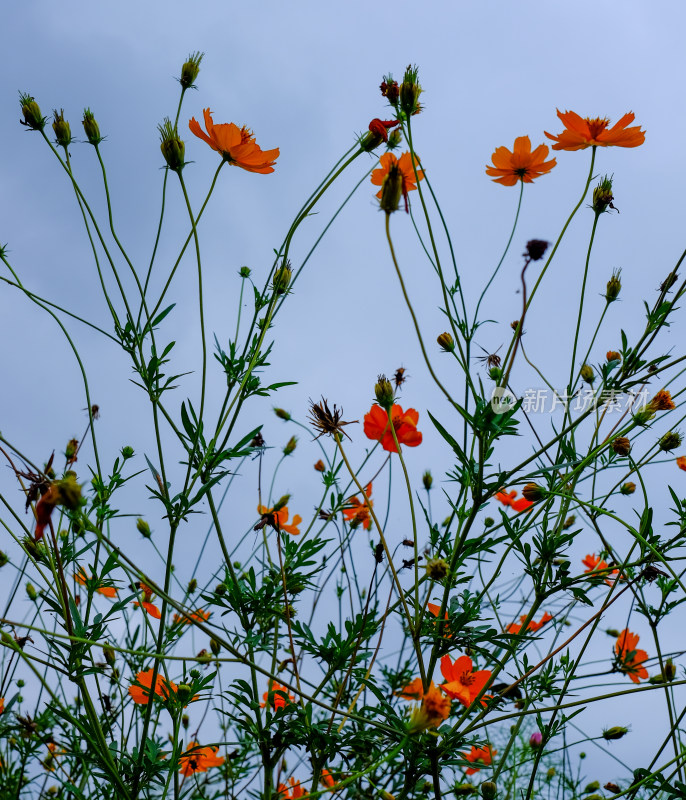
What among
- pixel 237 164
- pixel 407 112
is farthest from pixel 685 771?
pixel 237 164

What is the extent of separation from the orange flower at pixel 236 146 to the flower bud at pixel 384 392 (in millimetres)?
573

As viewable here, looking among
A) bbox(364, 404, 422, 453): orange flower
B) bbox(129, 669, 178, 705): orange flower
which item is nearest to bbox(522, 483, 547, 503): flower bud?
bbox(364, 404, 422, 453): orange flower

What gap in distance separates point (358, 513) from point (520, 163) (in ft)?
3.28

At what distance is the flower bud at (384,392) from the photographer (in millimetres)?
1359

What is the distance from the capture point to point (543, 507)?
1350 mm

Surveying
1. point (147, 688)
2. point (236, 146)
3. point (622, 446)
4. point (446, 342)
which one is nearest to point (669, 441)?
point (622, 446)

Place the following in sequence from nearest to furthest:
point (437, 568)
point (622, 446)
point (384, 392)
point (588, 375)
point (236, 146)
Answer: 1. point (437, 568)
2. point (384, 392)
3. point (236, 146)
4. point (622, 446)
5. point (588, 375)

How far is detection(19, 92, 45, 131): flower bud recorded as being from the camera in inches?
62.6

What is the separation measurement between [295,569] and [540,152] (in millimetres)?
1097

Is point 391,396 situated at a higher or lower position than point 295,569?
higher

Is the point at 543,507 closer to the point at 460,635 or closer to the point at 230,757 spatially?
the point at 460,635

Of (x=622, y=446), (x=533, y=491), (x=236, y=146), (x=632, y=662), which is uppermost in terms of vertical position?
(x=236, y=146)

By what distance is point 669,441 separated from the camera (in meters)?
1.70

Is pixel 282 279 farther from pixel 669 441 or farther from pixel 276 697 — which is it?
pixel 669 441
